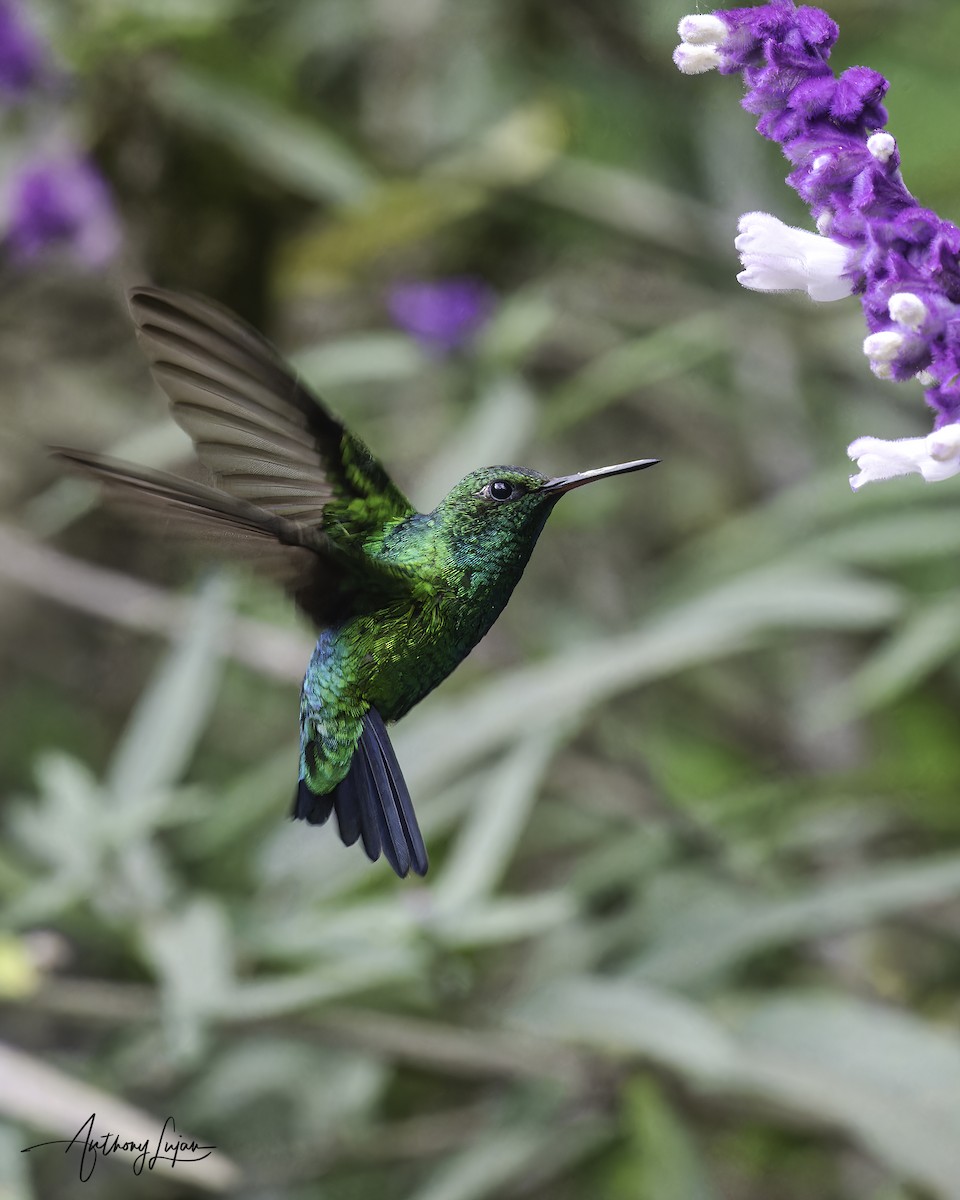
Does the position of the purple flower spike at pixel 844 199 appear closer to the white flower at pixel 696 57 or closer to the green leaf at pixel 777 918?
the white flower at pixel 696 57

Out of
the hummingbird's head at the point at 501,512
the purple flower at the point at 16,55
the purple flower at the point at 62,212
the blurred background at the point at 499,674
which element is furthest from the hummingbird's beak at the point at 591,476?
the purple flower at the point at 16,55

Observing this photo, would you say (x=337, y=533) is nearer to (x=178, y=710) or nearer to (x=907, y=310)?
(x=907, y=310)

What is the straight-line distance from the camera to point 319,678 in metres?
1.08

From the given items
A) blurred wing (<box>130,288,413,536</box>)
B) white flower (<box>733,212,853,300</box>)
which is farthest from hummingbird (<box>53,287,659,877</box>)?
white flower (<box>733,212,853,300</box>)

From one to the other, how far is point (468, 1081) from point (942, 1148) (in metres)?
1.32

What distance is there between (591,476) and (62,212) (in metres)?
2.15

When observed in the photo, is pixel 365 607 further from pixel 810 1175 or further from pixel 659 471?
pixel 659 471

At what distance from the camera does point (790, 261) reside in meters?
0.82

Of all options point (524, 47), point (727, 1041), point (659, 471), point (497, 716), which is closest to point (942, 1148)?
point (727, 1041)

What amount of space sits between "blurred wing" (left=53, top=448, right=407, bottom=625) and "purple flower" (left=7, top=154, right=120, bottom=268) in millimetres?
1891


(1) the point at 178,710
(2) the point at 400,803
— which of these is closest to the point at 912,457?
(2) the point at 400,803

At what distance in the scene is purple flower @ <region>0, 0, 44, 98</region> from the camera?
9.06ft

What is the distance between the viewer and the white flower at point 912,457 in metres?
0.76

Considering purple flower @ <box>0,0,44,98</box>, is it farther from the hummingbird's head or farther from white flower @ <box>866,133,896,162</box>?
white flower @ <box>866,133,896,162</box>
